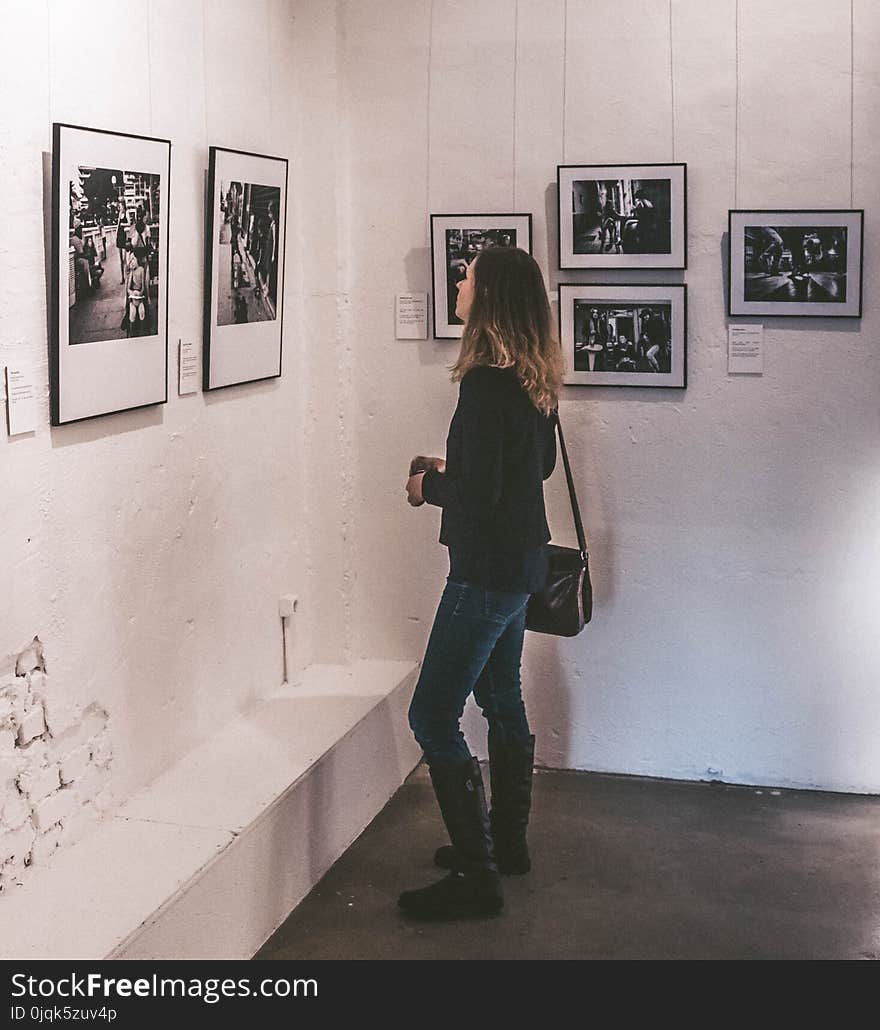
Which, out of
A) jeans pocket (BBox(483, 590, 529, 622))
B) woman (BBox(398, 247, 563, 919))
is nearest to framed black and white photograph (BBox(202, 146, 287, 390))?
woman (BBox(398, 247, 563, 919))

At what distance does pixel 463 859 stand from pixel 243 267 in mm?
1884

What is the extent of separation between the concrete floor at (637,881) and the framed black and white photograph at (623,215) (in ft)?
6.06

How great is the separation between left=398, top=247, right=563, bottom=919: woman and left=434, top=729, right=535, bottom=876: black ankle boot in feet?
0.68

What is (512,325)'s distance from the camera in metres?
3.36

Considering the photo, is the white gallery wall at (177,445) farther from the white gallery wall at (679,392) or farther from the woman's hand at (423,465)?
the woman's hand at (423,465)

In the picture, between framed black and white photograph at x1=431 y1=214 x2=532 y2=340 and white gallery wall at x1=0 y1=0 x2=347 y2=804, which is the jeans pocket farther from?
framed black and white photograph at x1=431 y1=214 x2=532 y2=340

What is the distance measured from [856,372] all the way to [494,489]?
1.66 metres

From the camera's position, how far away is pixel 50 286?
301 centimetres

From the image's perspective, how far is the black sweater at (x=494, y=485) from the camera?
3305mm

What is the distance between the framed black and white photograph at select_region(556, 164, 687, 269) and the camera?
435 cm

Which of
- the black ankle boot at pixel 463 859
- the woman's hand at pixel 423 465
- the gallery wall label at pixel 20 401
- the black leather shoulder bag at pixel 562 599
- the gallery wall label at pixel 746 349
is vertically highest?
the gallery wall label at pixel 746 349

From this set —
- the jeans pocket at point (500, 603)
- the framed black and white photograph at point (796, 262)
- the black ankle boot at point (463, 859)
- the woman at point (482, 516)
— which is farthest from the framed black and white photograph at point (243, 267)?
the framed black and white photograph at point (796, 262)

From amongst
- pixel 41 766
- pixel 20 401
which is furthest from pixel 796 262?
pixel 41 766
